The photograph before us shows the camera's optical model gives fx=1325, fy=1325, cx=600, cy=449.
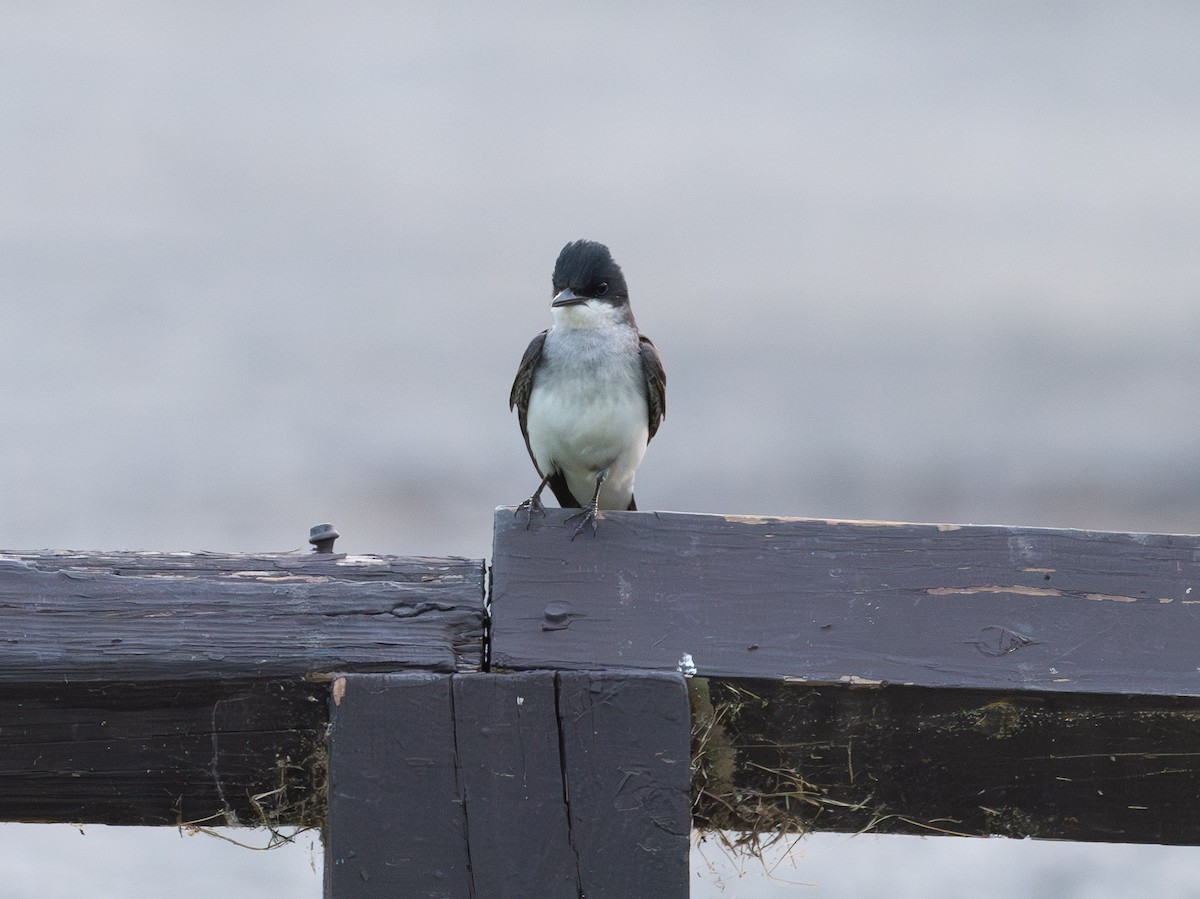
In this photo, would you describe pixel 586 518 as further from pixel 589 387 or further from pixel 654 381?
pixel 654 381

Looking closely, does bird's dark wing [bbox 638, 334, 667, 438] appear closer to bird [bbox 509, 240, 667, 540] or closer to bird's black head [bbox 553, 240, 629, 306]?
bird [bbox 509, 240, 667, 540]

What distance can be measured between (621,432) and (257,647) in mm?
2220

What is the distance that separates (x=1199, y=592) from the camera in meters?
2.06

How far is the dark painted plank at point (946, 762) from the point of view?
1.95 metres

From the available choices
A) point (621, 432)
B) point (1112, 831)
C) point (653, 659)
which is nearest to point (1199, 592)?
point (1112, 831)

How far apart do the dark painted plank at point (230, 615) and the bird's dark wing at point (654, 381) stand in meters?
2.17

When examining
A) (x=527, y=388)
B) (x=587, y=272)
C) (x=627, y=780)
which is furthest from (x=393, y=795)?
(x=587, y=272)

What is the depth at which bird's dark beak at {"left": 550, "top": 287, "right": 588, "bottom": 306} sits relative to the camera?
4109 millimetres

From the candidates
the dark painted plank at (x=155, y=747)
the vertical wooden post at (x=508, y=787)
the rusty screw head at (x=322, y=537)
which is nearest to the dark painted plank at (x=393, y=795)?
the vertical wooden post at (x=508, y=787)

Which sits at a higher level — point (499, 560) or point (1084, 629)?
point (499, 560)

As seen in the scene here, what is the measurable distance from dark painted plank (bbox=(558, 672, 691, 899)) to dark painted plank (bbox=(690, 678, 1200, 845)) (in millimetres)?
115

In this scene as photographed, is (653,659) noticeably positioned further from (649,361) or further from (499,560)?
(649,361)

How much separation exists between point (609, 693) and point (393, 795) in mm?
324

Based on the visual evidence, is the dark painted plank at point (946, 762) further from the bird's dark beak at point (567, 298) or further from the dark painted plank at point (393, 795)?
the bird's dark beak at point (567, 298)
